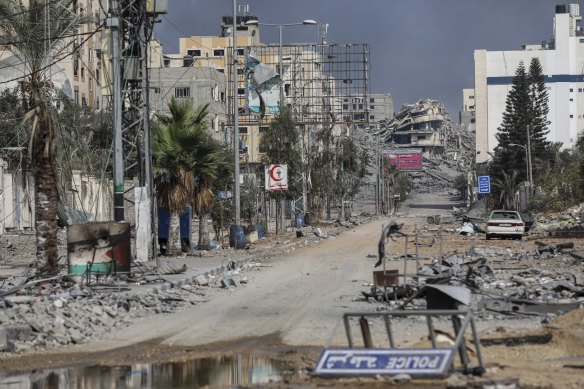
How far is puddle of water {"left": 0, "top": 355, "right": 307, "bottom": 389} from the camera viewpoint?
38.9 ft

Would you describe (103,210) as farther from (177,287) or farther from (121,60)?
(177,287)

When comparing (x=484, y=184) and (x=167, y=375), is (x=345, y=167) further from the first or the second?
(x=167, y=375)

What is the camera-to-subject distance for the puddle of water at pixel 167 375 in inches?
467

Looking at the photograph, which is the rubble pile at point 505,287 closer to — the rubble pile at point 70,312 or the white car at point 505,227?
the rubble pile at point 70,312

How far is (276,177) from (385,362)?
42361 mm

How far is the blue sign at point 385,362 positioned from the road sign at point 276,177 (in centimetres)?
4165

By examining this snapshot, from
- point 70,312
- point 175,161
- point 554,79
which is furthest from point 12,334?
point 554,79

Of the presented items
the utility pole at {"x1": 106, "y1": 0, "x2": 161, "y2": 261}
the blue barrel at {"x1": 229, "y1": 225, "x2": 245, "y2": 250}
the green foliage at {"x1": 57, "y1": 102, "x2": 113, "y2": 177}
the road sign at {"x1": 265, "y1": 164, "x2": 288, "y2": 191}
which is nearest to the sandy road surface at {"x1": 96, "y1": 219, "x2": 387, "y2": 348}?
the utility pole at {"x1": 106, "y1": 0, "x2": 161, "y2": 261}

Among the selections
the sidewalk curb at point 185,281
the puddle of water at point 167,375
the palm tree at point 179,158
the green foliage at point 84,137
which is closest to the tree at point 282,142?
the green foliage at point 84,137

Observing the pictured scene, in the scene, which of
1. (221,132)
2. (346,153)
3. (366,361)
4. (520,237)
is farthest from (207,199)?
(221,132)

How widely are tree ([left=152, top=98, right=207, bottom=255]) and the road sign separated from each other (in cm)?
1535

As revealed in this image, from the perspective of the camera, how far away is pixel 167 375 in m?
12.5

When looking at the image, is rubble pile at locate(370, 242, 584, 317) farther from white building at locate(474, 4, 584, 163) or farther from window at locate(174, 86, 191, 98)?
white building at locate(474, 4, 584, 163)

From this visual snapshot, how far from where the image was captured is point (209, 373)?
12.6m
